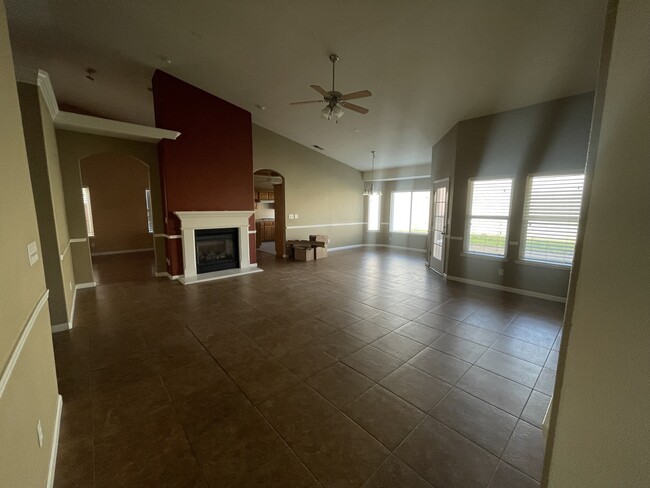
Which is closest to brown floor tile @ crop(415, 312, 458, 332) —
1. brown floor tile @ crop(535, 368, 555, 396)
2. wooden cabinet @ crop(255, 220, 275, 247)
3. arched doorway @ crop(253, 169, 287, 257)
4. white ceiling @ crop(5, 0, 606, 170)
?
brown floor tile @ crop(535, 368, 555, 396)

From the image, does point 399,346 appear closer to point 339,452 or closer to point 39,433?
point 339,452

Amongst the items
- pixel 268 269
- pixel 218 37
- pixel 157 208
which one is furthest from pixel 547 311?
pixel 157 208

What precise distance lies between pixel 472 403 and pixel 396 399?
0.58 meters

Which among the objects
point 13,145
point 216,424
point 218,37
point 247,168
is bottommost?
point 216,424

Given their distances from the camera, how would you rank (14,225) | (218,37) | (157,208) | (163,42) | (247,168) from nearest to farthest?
(14,225) → (218,37) → (163,42) → (157,208) → (247,168)

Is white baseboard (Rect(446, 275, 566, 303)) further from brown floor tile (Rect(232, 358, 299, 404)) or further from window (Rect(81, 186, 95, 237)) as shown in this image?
window (Rect(81, 186, 95, 237))

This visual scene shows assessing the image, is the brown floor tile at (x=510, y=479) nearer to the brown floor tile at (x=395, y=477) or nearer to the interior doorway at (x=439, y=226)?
the brown floor tile at (x=395, y=477)

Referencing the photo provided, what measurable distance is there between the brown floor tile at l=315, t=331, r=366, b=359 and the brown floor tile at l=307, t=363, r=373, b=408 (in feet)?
0.78

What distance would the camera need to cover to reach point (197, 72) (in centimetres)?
460

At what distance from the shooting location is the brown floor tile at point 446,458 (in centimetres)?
149

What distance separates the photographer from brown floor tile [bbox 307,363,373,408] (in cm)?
210

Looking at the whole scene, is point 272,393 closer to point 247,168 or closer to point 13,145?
point 13,145

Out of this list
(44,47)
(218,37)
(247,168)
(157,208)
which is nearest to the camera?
(218,37)

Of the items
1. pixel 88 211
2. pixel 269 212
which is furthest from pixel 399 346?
pixel 269 212
